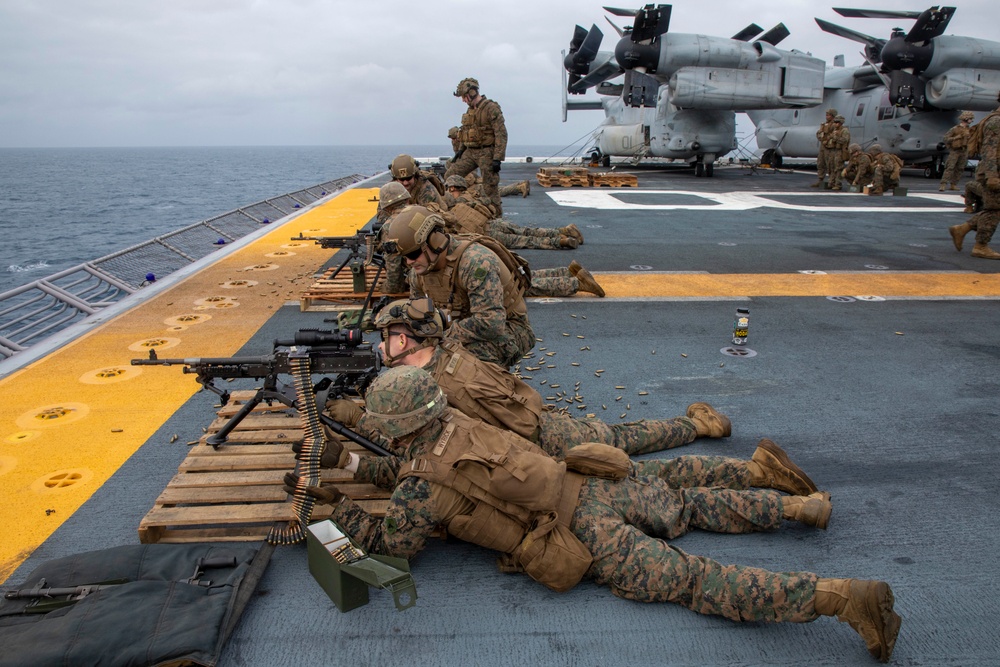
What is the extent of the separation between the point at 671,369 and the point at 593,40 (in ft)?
86.6

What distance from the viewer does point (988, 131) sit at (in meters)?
10.2

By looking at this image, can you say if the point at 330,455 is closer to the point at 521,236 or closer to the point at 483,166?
the point at 521,236

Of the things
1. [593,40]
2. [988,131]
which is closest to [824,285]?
[988,131]

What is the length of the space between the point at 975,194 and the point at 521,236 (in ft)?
23.8

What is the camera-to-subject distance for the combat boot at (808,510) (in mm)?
3740

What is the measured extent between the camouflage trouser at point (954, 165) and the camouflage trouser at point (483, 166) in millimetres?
16511

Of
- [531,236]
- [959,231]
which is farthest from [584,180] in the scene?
[959,231]

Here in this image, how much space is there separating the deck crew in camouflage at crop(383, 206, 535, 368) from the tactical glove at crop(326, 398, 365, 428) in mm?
971

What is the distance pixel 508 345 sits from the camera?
537cm

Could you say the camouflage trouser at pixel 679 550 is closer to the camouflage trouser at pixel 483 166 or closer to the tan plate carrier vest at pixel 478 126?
the camouflage trouser at pixel 483 166

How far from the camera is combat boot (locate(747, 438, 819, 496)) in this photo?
4035 millimetres

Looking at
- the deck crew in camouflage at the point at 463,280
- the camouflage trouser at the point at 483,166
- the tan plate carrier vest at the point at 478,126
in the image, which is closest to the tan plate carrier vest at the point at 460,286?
the deck crew in camouflage at the point at 463,280

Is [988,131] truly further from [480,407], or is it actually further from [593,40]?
[593,40]

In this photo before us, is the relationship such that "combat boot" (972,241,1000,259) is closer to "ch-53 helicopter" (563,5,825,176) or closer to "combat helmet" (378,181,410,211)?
"combat helmet" (378,181,410,211)
